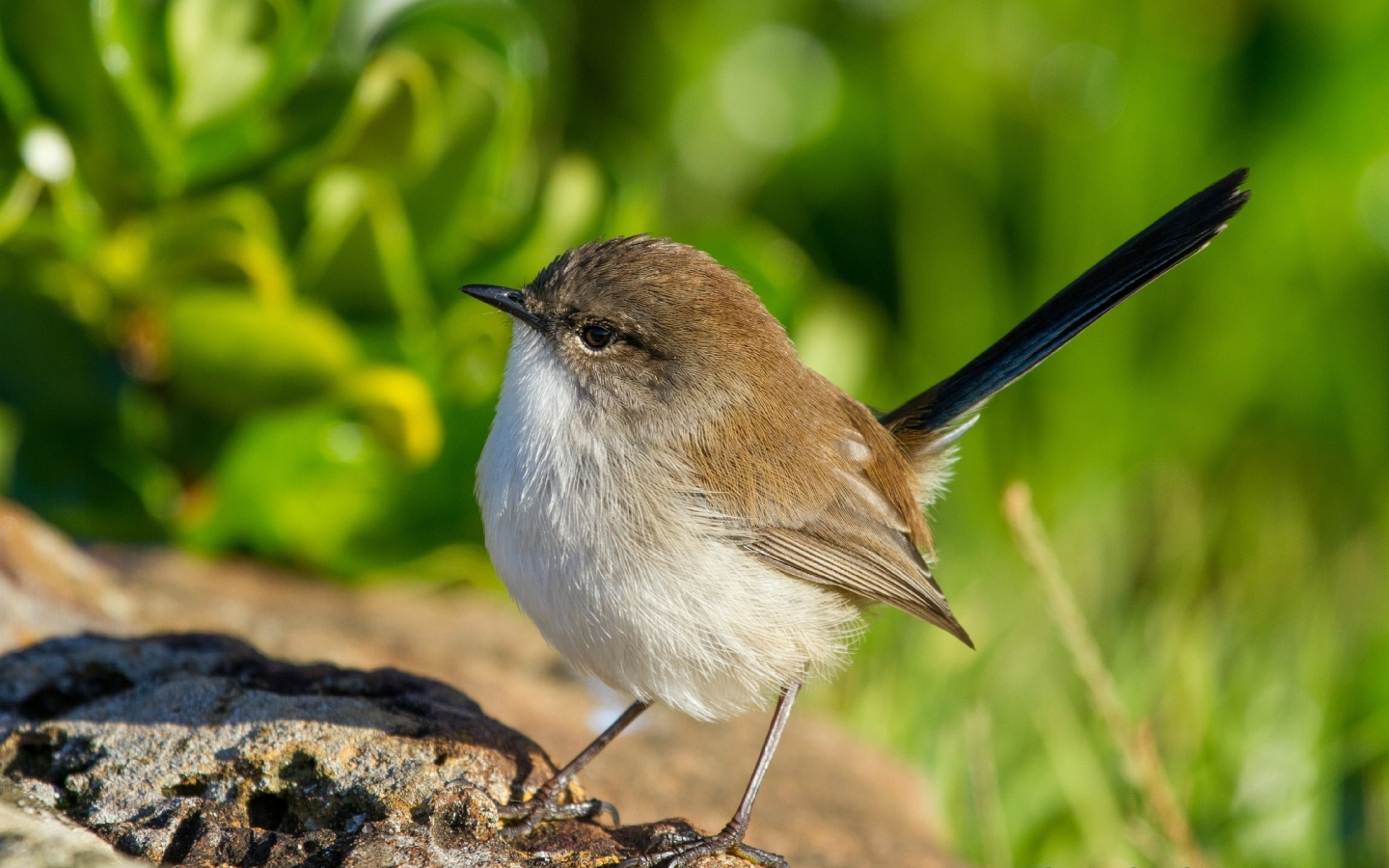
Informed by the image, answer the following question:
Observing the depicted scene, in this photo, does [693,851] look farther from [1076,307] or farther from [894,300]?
[894,300]

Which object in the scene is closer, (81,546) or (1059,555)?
(81,546)

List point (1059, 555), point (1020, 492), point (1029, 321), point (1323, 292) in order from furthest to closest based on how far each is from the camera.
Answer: point (1323, 292), point (1059, 555), point (1029, 321), point (1020, 492)

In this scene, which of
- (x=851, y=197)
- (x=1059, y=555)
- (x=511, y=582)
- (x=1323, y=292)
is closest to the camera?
(x=511, y=582)

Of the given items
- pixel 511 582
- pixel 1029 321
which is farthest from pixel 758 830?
pixel 1029 321

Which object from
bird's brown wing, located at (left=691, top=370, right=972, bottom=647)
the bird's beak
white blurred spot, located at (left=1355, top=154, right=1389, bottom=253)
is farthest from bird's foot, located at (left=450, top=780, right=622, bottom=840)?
white blurred spot, located at (left=1355, top=154, right=1389, bottom=253)

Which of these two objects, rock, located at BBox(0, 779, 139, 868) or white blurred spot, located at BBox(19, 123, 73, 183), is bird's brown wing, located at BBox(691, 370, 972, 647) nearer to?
rock, located at BBox(0, 779, 139, 868)

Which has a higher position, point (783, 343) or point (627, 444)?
point (783, 343)

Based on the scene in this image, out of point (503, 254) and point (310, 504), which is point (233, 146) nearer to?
point (503, 254)
